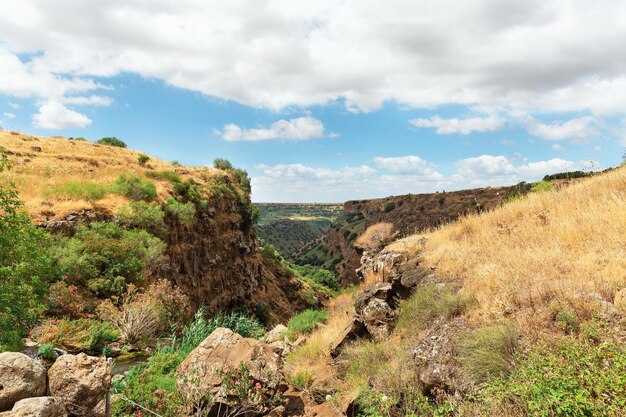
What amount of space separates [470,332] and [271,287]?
36.8 metres

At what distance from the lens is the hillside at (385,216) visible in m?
51.8

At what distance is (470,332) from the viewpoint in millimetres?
5156

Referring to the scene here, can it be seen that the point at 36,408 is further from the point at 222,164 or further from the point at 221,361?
the point at 222,164

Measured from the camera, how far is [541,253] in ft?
20.7

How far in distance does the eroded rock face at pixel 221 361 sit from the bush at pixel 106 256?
543 cm

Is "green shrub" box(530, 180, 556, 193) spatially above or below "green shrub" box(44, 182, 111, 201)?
below

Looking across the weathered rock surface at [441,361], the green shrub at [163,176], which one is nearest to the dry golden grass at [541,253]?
the weathered rock surface at [441,361]

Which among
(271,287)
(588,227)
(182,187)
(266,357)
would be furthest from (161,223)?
(271,287)

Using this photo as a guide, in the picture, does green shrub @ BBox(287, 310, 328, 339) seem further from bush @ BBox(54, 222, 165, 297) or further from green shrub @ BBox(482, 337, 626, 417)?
green shrub @ BBox(482, 337, 626, 417)

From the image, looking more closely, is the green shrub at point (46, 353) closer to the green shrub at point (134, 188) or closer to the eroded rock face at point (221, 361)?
the eroded rock face at point (221, 361)

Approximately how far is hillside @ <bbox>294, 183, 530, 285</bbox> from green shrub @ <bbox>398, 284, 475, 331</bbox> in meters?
31.3

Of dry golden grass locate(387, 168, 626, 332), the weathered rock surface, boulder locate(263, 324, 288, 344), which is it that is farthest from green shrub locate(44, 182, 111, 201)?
the weathered rock surface

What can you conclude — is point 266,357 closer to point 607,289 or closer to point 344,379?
point 344,379

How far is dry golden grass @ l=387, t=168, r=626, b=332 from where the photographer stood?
484cm
